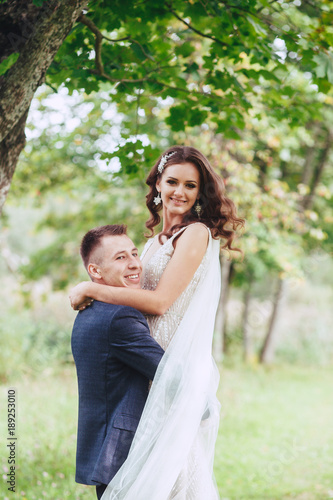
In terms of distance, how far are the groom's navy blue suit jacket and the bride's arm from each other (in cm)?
6

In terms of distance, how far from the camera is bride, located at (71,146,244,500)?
228 cm

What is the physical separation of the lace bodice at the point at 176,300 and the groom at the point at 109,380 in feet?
0.95

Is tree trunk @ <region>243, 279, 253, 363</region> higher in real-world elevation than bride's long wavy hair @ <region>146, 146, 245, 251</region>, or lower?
lower

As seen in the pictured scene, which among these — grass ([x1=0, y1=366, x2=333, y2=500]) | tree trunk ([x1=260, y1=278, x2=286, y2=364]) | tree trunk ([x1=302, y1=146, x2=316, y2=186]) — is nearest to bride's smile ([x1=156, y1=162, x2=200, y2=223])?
grass ([x1=0, y1=366, x2=333, y2=500])

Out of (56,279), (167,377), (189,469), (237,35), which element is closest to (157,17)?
(237,35)

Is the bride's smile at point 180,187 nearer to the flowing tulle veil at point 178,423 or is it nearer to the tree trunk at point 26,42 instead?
the flowing tulle veil at point 178,423

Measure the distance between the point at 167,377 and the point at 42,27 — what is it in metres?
1.74

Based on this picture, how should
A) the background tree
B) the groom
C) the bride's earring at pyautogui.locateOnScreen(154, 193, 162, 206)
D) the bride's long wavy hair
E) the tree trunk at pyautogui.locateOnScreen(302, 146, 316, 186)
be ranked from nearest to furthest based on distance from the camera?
the groom → the background tree → the bride's long wavy hair → the bride's earring at pyautogui.locateOnScreen(154, 193, 162, 206) → the tree trunk at pyautogui.locateOnScreen(302, 146, 316, 186)

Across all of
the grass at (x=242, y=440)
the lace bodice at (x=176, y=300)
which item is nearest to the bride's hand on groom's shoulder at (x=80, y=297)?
the lace bodice at (x=176, y=300)

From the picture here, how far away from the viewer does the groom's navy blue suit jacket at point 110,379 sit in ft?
7.30

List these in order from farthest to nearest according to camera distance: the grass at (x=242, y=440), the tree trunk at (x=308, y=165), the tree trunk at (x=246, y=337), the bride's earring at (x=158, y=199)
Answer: the tree trunk at (x=246, y=337) < the tree trunk at (x=308, y=165) < the grass at (x=242, y=440) < the bride's earring at (x=158, y=199)

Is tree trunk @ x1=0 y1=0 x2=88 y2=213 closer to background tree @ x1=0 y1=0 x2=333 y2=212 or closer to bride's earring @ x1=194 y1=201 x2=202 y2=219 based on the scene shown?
background tree @ x1=0 y1=0 x2=333 y2=212

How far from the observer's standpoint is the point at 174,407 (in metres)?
2.35

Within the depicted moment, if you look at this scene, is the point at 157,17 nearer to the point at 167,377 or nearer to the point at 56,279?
the point at 167,377
